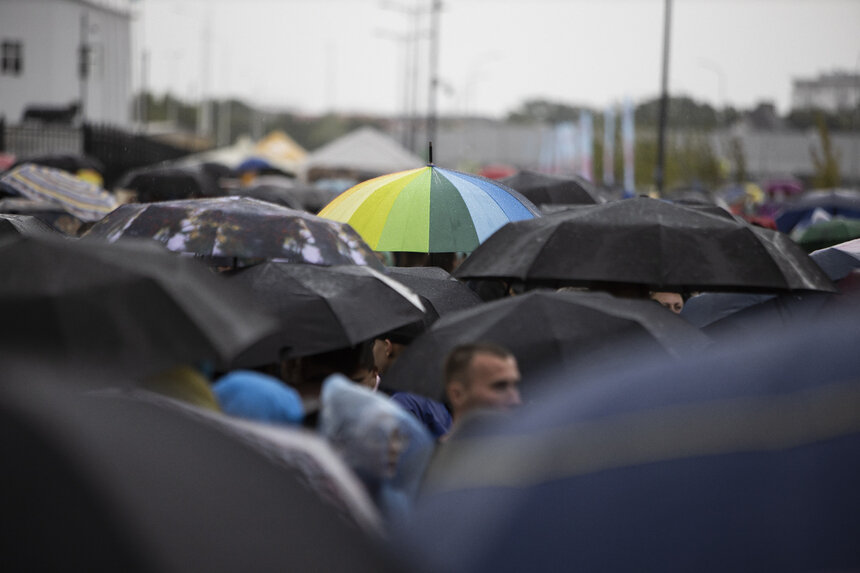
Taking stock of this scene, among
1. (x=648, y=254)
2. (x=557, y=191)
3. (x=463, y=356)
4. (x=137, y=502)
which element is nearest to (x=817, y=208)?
(x=557, y=191)

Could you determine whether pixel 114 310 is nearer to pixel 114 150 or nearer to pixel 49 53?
pixel 114 150

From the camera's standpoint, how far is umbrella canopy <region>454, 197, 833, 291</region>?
6.37m

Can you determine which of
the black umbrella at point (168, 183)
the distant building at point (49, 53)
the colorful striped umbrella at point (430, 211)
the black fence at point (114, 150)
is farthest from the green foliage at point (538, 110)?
the colorful striped umbrella at point (430, 211)

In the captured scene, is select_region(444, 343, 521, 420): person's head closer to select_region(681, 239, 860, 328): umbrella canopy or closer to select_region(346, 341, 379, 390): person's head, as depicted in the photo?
select_region(346, 341, 379, 390): person's head

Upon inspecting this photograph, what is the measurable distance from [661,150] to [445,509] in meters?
32.6

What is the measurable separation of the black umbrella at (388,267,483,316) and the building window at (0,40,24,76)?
49083 mm

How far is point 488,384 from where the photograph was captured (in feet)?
13.4

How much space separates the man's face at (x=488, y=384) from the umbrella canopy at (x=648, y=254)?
7.51 ft

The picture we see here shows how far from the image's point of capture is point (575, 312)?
17.2 ft

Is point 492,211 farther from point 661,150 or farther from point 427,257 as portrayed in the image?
point 661,150

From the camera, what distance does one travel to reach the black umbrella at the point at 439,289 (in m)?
7.27

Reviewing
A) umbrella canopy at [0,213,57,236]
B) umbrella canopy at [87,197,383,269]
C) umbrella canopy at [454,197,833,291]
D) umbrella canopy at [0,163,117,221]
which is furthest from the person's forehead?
umbrella canopy at [0,163,117,221]

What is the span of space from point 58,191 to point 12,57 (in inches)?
1698

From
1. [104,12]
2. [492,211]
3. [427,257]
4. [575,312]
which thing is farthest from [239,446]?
[104,12]
